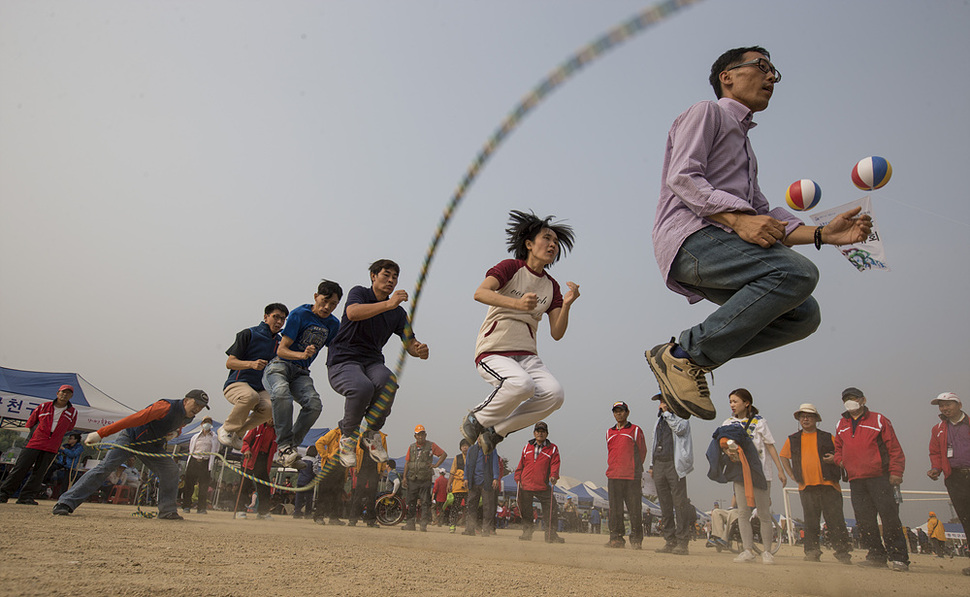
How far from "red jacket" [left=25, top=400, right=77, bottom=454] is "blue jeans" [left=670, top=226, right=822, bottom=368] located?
1008 cm

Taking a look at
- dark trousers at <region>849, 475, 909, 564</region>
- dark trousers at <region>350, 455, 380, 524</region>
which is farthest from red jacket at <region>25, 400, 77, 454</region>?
dark trousers at <region>849, 475, 909, 564</region>

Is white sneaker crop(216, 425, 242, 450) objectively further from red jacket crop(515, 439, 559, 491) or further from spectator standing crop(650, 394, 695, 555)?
spectator standing crop(650, 394, 695, 555)

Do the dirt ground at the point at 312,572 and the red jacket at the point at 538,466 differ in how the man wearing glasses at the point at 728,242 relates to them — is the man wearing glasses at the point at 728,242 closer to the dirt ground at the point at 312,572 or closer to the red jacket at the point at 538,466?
the dirt ground at the point at 312,572

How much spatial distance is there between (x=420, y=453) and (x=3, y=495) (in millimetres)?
6400

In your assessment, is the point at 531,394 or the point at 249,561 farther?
the point at 531,394

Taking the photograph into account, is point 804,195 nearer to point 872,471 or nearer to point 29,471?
point 872,471

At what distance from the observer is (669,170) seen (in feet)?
10.9

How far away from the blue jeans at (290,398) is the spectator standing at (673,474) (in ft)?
15.6

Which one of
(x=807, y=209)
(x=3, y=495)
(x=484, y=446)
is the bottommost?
(x=3, y=495)

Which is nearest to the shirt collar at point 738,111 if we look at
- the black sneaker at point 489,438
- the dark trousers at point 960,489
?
the black sneaker at point 489,438

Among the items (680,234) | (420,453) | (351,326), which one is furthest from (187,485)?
(680,234)

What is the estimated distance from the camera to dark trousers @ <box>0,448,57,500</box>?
335 inches

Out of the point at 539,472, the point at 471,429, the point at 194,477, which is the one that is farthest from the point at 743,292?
the point at 194,477

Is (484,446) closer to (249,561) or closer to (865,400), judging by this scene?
(249,561)
